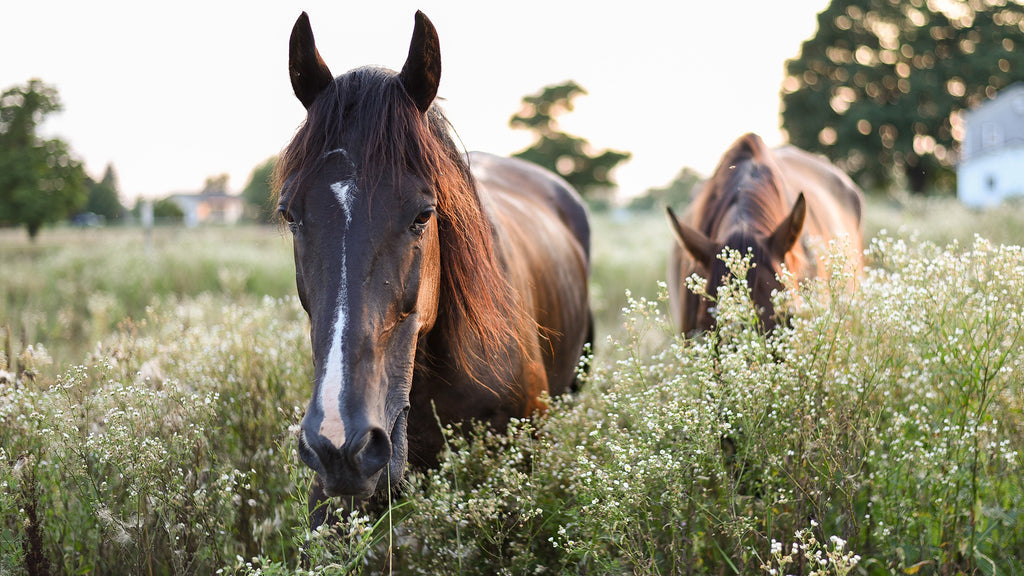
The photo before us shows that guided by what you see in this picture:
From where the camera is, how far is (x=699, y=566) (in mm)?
2465

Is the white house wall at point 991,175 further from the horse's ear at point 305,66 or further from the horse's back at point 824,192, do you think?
the horse's ear at point 305,66

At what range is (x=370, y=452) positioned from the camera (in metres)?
1.68

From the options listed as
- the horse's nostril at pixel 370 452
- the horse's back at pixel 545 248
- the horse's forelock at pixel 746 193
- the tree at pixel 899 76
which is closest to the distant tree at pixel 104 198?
the horse's back at pixel 545 248

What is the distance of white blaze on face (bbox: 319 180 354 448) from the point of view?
5.26 feet

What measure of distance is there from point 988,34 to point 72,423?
43095 mm

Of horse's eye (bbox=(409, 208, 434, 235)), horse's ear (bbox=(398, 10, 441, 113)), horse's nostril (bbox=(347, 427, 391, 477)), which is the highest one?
horse's ear (bbox=(398, 10, 441, 113))

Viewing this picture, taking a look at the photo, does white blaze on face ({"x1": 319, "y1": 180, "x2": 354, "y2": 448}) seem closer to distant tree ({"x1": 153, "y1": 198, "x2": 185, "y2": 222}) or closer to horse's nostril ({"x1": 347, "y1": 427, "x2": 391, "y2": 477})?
horse's nostril ({"x1": 347, "y1": 427, "x2": 391, "y2": 477})

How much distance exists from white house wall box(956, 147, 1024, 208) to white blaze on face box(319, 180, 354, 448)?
126 ft

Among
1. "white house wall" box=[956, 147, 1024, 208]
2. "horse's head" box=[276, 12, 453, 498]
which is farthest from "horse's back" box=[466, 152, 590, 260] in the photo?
"white house wall" box=[956, 147, 1024, 208]

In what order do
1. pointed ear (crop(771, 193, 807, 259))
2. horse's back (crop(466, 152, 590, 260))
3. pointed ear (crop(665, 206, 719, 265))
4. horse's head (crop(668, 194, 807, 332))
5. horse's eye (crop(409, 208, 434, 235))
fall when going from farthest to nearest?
horse's back (crop(466, 152, 590, 260))
pointed ear (crop(665, 206, 719, 265))
pointed ear (crop(771, 193, 807, 259))
horse's head (crop(668, 194, 807, 332))
horse's eye (crop(409, 208, 434, 235))

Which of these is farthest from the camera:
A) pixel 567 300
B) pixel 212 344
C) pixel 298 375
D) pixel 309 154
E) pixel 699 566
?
pixel 567 300

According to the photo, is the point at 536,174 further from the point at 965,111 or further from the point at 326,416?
the point at 965,111

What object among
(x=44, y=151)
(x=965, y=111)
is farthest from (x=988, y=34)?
(x=44, y=151)

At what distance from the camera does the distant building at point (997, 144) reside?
33375mm
